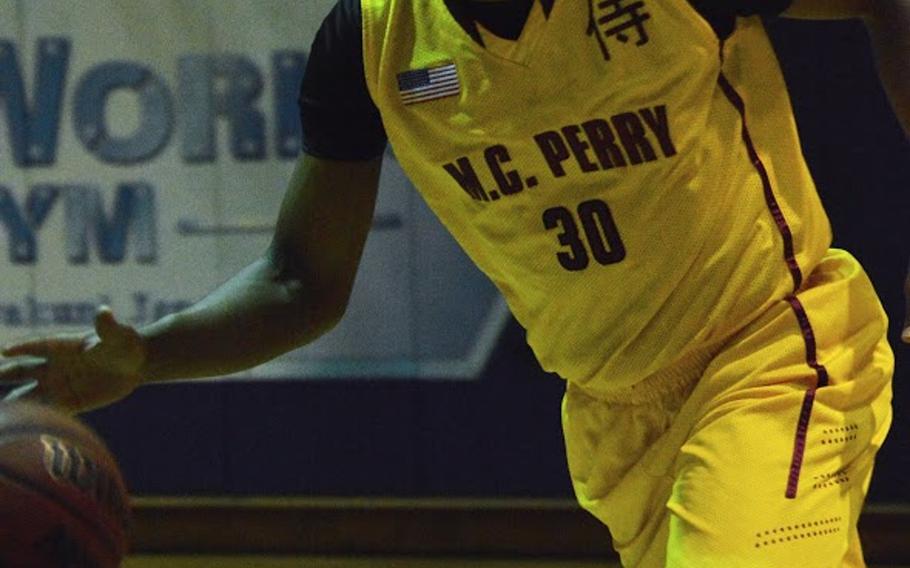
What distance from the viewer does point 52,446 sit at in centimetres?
165

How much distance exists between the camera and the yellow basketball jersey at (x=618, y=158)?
1.75 meters

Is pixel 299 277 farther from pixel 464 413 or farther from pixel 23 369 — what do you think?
pixel 464 413

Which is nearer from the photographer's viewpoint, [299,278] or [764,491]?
[764,491]

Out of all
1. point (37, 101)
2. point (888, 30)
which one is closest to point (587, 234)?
point (888, 30)

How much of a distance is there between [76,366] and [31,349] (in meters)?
0.06

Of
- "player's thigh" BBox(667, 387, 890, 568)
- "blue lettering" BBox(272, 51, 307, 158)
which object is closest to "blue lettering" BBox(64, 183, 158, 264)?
"blue lettering" BBox(272, 51, 307, 158)

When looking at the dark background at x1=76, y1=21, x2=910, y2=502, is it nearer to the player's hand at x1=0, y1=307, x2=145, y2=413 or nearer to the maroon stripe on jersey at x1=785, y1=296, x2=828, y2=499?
the maroon stripe on jersey at x1=785, y1=296, x2=828, y2=499

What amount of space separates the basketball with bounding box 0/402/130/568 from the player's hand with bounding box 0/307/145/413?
6cm

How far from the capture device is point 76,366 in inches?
71.2

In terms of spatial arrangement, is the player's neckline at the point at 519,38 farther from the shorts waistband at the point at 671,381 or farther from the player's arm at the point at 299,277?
the shorts waistband at the point at 671,381

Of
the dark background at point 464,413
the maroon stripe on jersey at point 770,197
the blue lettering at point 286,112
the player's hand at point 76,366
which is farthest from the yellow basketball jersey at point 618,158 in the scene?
the blue lettering at point 286,112

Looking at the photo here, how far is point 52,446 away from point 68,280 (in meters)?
2.58

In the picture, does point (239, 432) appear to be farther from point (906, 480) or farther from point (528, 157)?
point (528, 157)

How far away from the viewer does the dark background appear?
12.5 feet
